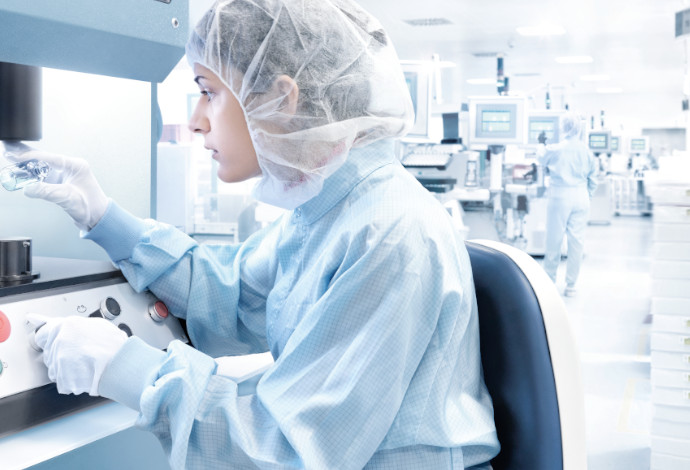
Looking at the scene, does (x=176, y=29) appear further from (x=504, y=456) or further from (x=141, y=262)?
(x=504, y=456)

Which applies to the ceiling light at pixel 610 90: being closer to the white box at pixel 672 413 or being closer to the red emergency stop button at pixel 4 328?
the white box at pixel 672 413

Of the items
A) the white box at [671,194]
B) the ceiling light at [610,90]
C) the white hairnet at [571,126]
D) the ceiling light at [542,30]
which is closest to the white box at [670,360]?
the white box at [671,194]

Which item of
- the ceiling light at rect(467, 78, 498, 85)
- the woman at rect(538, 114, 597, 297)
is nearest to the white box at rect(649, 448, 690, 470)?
the woman at rect(538, 114, 597, 297)

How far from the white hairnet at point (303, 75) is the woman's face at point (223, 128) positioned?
0.02m

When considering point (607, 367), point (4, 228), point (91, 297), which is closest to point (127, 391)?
point (91, 297)

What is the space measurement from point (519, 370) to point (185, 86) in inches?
201

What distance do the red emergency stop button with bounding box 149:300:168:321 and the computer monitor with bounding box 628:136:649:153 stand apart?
13.6 m

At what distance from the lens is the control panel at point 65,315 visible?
89 centimetres

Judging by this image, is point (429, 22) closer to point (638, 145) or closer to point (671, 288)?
point (671, 288)

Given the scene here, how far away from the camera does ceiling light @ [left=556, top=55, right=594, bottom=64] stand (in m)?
10.4

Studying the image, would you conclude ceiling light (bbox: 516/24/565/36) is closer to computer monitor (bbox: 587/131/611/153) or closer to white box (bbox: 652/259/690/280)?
computer monitor (bbox: 587/131/611/153)

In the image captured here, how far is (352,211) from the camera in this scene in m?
0.92

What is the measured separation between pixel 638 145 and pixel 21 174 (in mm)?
13944

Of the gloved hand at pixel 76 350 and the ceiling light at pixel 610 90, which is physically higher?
the ceiling light at pixel 610 90
